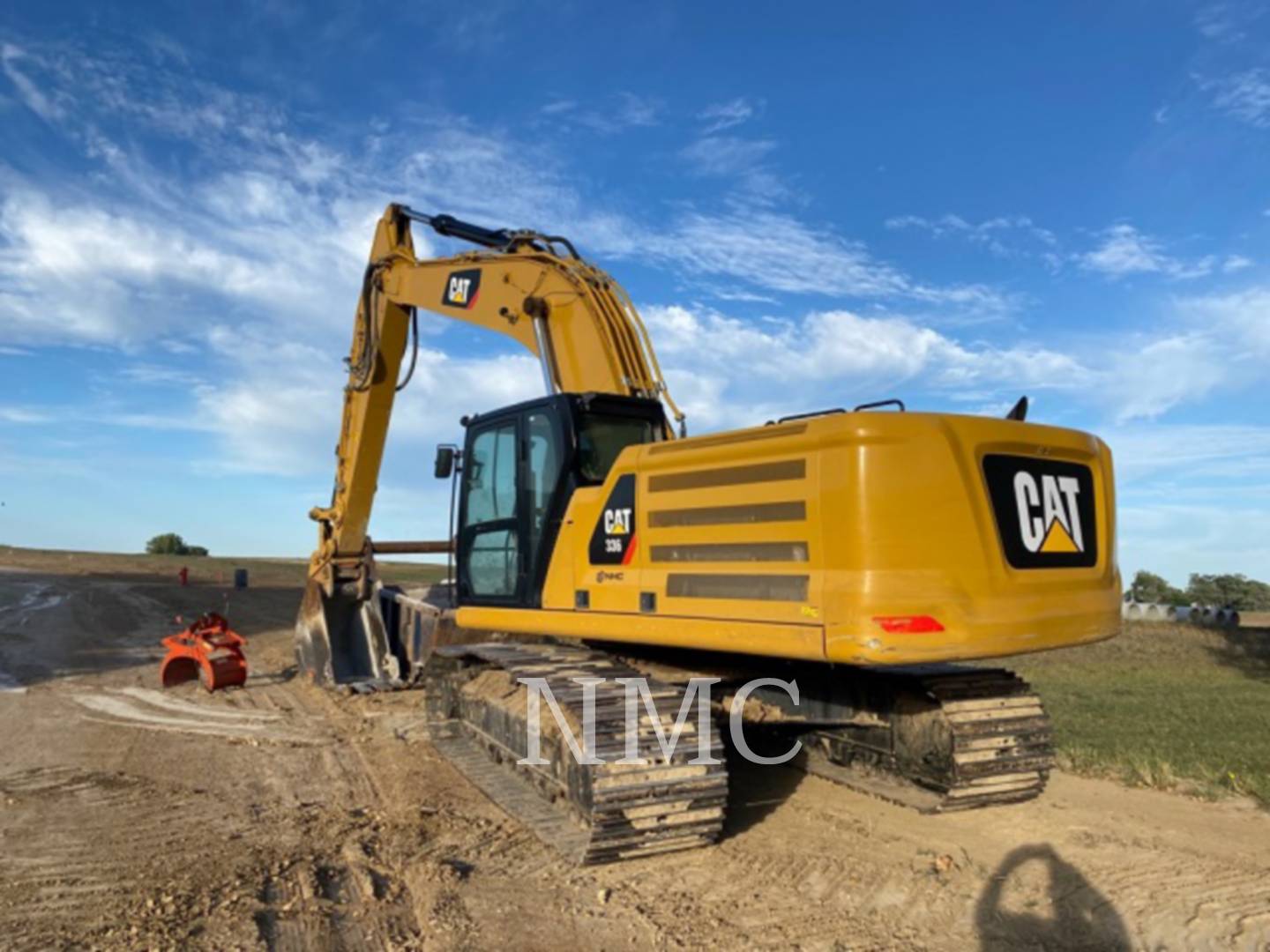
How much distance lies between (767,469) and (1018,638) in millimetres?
1484

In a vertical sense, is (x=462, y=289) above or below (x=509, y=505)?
above

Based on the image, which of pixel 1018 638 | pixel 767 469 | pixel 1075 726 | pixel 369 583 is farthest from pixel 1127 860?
pixel 369 583

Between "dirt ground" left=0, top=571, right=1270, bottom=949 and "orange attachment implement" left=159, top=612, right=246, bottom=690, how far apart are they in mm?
2716

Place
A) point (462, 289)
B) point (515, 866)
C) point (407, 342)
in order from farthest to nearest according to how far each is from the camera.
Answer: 1. point (407, 342)
2. point (462, 289)
3. point (515, 866)

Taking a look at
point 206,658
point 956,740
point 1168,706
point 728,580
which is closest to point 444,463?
point 728,580

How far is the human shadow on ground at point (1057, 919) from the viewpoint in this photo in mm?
4309

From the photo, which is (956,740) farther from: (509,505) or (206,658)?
(206,658)

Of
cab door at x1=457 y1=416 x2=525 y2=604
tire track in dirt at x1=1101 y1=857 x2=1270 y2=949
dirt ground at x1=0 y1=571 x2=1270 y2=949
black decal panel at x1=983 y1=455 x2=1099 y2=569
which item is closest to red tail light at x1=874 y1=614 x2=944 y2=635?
black decal panel at x1=983 y1=455 x2=1099 y2=569

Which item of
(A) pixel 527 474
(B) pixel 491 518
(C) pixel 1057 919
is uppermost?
(A) pixel 527 474

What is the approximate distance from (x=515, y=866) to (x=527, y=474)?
2621 millimetres

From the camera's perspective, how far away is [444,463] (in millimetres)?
7512

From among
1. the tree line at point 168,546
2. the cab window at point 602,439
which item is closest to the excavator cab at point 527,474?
the cab window at point 602,439

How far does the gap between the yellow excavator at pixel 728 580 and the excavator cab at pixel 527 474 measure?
19mm

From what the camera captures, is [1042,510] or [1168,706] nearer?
[1042,510]
